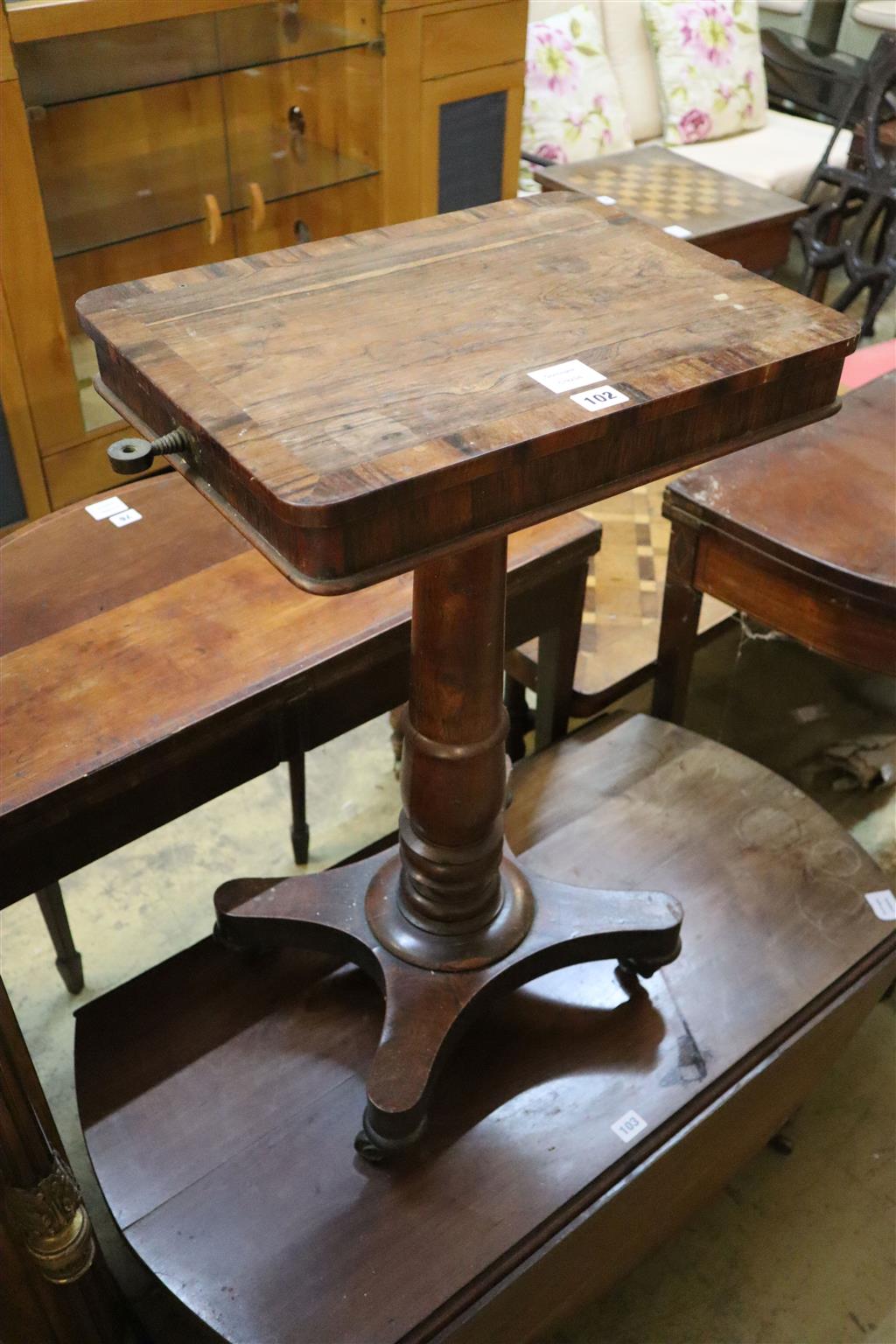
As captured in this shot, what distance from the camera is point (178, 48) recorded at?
2.10 m

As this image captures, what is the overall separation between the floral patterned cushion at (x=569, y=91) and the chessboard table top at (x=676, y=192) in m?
0.12

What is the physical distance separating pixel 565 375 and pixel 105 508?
804 mm

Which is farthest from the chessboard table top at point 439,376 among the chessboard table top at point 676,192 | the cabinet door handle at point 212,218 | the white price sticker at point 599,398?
the chessboard table top at point 676,192

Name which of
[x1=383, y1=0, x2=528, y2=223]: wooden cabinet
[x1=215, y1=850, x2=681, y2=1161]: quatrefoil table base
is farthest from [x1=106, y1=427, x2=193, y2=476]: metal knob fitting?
[x1=383, y1=0, x2=528, y2=223]: wooden cabinet

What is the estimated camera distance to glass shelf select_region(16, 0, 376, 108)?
1.91m

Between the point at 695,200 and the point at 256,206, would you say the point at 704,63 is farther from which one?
the point at 256,206

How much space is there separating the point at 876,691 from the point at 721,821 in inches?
35.9

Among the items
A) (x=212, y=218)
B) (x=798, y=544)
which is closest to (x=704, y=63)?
(x=212, y=218)

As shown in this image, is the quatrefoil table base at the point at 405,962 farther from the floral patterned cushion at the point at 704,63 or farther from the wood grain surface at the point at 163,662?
the floral patterned cushion at the point at 704,63

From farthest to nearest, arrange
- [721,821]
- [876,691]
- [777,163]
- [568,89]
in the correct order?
1. [777,163]
2. [568,89]
3. [876,691]
4. [721,821]

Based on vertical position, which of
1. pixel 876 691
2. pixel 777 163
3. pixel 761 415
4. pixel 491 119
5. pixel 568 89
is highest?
pixel 761 415

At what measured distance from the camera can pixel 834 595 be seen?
1438 millimetres

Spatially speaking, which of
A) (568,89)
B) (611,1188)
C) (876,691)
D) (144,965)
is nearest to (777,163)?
(568,89)

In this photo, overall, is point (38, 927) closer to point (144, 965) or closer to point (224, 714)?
point (144, 965)
